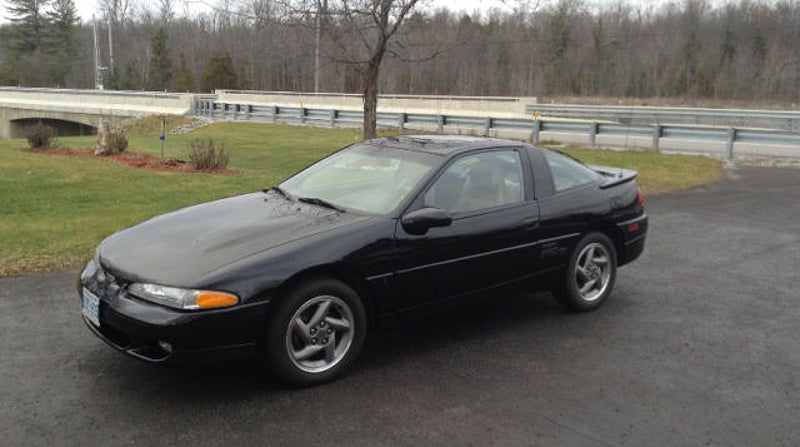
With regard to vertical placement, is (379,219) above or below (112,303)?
above

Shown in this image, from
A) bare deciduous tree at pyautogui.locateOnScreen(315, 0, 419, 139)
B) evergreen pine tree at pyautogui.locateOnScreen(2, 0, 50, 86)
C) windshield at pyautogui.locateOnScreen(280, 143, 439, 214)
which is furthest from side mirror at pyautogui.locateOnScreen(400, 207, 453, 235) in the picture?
evergreen pine tree at pyautogui.locateOnScreen(2, 0, 50, 86)

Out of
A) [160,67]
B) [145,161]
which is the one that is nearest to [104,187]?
[145,161]

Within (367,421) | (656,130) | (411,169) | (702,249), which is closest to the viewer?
(367,421)

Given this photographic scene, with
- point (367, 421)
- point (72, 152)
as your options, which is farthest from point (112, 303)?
point (72, 152)

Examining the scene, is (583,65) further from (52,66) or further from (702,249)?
(702,249)

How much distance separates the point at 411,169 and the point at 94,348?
7.94 feet

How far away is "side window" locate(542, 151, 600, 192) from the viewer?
535 centimetres

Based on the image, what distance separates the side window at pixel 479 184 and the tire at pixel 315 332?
0.94 metres

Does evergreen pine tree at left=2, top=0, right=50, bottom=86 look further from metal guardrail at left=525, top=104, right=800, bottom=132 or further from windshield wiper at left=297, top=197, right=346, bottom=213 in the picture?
windshield wiper at left=297, top=197, right=346, bottom=213

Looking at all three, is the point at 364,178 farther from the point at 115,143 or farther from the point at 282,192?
the point at 115,143

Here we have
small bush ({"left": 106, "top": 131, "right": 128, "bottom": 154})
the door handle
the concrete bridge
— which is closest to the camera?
the door handle

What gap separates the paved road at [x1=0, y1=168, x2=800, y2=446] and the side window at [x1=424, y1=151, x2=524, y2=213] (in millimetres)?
869

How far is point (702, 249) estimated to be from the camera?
767 centimetres

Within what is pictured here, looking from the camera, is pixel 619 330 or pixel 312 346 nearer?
pixel 312 346
